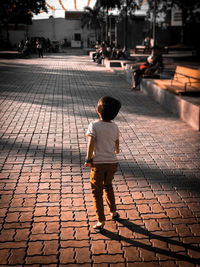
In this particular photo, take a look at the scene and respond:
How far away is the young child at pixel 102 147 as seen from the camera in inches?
118

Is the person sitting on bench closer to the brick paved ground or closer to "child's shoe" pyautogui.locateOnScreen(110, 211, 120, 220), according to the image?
the brick paved ground

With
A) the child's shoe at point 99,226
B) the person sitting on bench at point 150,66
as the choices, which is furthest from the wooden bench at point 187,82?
the child's shoe at point 99,226

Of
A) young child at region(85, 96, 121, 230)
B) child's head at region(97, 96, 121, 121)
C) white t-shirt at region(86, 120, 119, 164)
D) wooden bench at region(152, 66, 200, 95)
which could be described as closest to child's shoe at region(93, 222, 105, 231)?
young child at region(85, 96, 121, 230)

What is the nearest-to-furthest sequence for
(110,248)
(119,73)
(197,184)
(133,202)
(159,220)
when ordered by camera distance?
(110,248)
(159,220)
(133,202)
(197,184)
(119,73)

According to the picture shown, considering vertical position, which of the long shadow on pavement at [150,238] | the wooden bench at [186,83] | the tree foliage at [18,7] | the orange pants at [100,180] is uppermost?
the tree foliage at [18,7]

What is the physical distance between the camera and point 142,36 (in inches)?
2406

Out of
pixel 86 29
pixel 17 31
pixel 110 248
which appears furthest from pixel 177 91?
pixel 86 29

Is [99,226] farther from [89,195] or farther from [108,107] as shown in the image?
[108,107]

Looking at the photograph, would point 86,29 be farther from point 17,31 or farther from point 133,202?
point 133,202

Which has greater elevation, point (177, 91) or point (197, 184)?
point (177, 91)

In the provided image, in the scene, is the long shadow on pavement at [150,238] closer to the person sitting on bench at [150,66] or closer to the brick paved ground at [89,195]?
the brick paved ground at [89,195]

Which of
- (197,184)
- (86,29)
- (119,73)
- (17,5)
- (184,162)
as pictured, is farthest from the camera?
(86,29)

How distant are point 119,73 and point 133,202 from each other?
13748 mm

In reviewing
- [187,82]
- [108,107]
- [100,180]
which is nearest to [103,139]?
[108,107]
